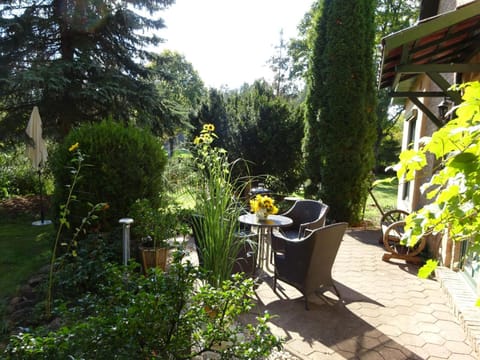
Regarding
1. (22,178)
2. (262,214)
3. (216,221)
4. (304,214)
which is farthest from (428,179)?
(22,178)

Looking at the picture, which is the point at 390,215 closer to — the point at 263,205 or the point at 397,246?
the point at 397,246

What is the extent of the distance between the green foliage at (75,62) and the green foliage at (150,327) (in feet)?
21.6

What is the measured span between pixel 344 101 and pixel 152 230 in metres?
5.03

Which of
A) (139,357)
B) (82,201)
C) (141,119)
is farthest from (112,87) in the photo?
(139,357)

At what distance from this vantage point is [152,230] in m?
3.69

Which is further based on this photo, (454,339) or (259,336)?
(454,339)

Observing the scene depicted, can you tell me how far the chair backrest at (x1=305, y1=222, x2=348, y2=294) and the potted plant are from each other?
1.77 m

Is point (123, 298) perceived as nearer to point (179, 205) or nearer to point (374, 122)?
point (179, 205)

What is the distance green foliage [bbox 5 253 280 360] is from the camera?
1.23 m

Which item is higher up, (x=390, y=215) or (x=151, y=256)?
(x=390, y=215)

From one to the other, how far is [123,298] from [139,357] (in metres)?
0.36

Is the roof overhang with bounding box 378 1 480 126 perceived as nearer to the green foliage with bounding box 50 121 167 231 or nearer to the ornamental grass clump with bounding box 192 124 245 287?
the ornamental grass clump with bounding box 192 124 245 287

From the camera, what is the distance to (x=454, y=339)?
2582 mm

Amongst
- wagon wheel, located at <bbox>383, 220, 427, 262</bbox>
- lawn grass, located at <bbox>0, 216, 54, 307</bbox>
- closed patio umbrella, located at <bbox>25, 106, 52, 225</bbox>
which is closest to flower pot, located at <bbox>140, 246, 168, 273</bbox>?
lawn grass, located at <bbox>0, 216, 54, 307</bbox>
